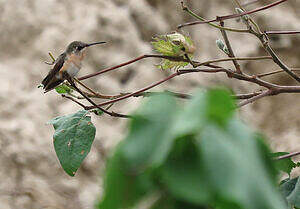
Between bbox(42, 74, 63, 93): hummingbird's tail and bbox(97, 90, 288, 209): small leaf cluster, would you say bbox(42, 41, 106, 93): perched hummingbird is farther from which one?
bbox(97, 90, 288, 209): small leaf cluster

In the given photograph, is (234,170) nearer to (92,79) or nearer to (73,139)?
(73,139)

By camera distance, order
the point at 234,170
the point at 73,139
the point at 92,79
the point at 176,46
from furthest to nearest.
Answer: the point at 92,79 → the point at 73,139 → the point at 176,46 → the point at 234,170

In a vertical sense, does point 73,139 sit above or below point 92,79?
below

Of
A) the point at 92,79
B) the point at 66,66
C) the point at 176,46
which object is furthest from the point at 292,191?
the point at 92,79

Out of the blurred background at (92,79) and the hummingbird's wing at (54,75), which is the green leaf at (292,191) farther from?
the blurred background at (92,79)

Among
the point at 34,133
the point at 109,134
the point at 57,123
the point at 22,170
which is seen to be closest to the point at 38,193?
the point at 22,170

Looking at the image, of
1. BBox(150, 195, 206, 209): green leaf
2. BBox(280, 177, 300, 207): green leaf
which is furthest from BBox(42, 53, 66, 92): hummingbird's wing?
BBox(150, 195, 206, 209): green leaf
